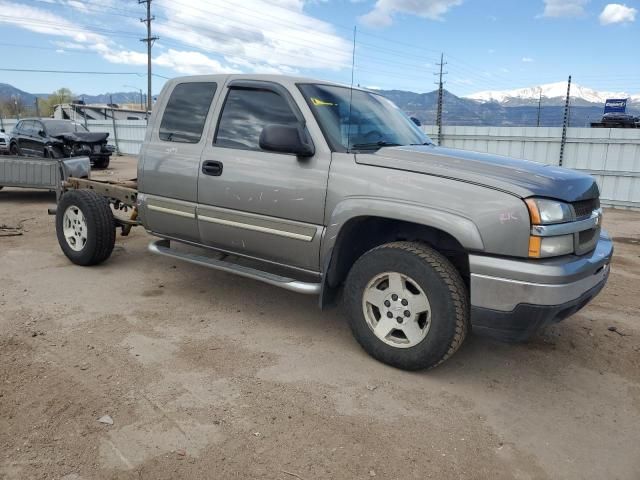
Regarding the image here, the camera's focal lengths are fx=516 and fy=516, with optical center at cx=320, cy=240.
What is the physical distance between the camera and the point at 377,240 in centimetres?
378

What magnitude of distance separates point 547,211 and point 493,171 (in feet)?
1.31

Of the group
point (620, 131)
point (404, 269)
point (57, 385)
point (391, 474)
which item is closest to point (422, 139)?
point (404, 269)

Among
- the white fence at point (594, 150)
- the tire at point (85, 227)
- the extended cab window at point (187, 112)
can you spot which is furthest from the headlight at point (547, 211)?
the white fence at point (594, 150)

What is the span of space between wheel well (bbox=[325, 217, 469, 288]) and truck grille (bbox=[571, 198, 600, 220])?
694mm

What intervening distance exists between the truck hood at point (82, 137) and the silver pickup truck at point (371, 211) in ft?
39.7

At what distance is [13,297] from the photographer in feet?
14.9

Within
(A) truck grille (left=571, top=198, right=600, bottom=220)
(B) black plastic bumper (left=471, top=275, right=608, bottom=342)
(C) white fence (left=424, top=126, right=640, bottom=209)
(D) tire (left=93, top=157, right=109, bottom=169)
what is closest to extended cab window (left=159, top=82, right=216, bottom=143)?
(B) black plastic bumper (left=471, top=275, right=608, bottom=342)

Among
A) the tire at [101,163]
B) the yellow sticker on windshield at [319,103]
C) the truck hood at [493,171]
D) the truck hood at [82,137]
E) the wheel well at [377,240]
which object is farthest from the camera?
the tire at [101,163]

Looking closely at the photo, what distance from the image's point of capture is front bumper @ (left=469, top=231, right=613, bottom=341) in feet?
9.32

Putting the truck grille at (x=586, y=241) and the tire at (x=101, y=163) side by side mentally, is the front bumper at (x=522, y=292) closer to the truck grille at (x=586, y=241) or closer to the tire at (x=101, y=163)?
the truck grille at (x=586, y=241)

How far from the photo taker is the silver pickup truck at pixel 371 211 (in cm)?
292

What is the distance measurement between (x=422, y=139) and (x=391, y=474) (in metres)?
2.84

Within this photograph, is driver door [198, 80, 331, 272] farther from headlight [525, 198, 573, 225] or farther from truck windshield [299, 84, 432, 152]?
headlight [525, 198, 573, 225]

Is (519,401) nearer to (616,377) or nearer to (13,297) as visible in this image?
(616,377)
